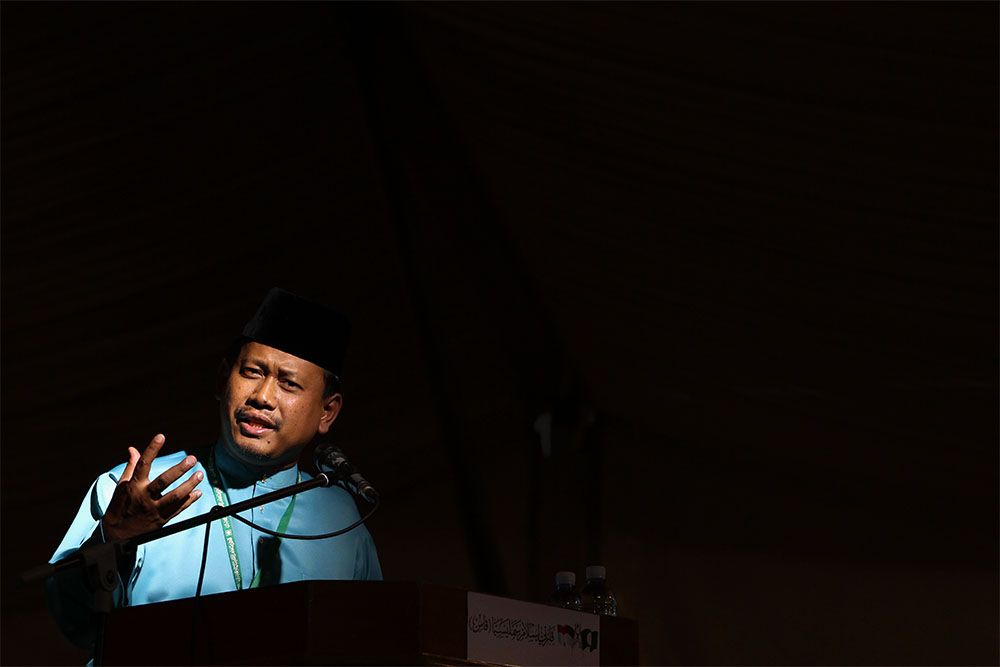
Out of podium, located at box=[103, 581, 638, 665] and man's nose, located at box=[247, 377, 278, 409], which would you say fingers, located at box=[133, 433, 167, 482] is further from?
man's nose, located at box=[247, 377, 278, 409]

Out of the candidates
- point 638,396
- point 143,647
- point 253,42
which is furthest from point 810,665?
point 143,647

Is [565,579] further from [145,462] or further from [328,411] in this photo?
[145,462]

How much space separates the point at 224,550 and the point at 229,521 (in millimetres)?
75

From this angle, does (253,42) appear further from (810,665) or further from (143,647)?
(810,665)

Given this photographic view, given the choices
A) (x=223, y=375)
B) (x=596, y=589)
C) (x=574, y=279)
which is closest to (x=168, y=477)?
(x=223, y=375)

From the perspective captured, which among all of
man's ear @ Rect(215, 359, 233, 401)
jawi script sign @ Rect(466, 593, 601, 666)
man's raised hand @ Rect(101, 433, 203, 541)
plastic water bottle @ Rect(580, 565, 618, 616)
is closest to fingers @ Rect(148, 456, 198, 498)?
man's raised hand @ Rect(101, 433, 203, 541)

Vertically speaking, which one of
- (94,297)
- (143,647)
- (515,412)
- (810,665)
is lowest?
(143,647)

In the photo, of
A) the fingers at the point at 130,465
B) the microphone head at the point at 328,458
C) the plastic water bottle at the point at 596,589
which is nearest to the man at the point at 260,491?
the fingers at the point at 130,465

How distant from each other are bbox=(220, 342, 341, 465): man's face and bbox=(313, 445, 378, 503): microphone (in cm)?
49

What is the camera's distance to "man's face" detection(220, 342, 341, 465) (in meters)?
2.65

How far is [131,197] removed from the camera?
4625mm

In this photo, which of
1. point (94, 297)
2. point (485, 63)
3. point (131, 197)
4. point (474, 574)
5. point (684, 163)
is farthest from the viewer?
point (474, 574)

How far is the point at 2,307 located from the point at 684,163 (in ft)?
8.62

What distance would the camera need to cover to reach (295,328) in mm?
2740
